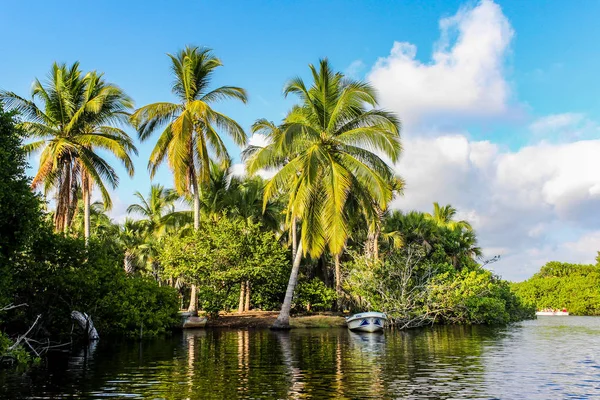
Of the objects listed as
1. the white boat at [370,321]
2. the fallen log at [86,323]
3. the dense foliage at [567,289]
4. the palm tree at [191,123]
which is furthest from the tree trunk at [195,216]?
the dense foliage at [567,289]

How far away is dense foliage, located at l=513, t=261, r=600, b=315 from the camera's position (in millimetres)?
81062

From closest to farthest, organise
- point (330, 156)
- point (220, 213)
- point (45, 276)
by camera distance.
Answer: point (45, 276) < point (330, 156) < point (220, 213)

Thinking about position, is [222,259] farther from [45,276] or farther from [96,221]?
[96,221]

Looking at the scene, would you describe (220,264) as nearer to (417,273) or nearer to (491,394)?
(417,273)

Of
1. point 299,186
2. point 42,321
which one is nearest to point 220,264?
point 299,186

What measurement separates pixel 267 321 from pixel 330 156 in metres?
11.9

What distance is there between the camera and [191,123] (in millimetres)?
32750

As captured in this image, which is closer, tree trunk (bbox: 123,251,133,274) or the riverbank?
the riverbank

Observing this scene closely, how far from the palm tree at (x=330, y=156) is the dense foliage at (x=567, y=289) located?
192 feet

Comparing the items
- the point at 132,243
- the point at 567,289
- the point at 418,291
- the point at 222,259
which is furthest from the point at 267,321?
the point at 567,289

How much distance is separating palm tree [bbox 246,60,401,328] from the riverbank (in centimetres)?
260

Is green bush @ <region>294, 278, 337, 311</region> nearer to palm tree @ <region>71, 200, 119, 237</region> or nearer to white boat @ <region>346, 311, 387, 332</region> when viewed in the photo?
white boat @ <region>346, 311, 387, 332</region>

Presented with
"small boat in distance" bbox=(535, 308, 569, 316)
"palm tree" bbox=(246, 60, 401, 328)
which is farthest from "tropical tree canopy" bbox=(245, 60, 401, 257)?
"small boat in distance" bbox=(535, 308, 569, 316)

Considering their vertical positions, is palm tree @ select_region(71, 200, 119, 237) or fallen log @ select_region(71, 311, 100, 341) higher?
palm tree @ select_region(71, 200, 119, 237)
